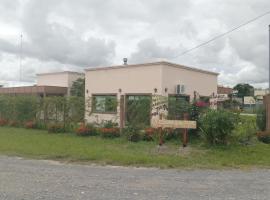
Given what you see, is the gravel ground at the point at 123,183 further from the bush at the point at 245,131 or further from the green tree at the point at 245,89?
the green tree at the point at 245,89

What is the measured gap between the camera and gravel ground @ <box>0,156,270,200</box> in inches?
235

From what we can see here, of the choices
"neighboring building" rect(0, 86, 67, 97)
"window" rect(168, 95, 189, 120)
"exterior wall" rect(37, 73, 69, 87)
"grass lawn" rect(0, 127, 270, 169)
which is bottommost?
"grass lawn" rect(0, 127, 270, 169)

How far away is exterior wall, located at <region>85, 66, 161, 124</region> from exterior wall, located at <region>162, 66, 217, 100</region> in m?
0.68

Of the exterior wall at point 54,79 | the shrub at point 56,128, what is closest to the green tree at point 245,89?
the exterior wall at point 54,79

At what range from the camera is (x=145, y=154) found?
35.4 feet

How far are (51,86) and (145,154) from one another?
2242cm

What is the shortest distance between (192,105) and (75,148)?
5.08m

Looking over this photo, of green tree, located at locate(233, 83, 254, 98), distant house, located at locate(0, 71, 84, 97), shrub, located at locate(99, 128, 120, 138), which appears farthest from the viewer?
green tree, located at locate(233, 83, 254, 98)

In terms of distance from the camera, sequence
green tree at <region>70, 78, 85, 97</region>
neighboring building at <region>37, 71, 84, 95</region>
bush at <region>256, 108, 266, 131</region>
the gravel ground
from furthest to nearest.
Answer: neighboring building at <region>37, 71, 84, 95</region>
green tree at <region>70, 78, 85, 97</region>
bush at <region>256, 108, 266, 131</region>
the gravel ground

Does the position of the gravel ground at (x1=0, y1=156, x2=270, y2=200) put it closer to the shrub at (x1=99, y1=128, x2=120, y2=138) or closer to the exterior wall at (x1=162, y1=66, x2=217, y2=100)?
the shrub at (x1=99, y1=128, x2=120, y2=138)

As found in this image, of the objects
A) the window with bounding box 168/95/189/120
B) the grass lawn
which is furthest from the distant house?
the window with bounding box 168/95/189/120

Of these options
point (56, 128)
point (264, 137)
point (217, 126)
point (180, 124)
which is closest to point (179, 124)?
point (180, 124)

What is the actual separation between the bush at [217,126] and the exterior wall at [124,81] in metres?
8.86

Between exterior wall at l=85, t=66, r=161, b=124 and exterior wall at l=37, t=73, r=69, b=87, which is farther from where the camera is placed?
exterior wall at l=37, t=73, r=69, b=87
